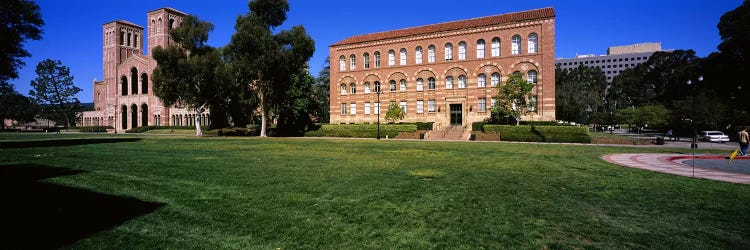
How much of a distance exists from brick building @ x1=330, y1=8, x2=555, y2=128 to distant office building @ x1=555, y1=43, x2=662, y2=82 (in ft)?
417

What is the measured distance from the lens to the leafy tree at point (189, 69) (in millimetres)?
34625

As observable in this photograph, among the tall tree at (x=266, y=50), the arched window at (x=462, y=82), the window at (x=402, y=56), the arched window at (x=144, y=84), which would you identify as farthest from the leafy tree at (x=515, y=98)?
the arched window at (x=144, y=84)

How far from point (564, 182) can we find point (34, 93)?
106192mm

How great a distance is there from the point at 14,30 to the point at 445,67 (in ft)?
120

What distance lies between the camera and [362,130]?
121 ft

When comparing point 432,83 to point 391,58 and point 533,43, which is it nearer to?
point 391,58

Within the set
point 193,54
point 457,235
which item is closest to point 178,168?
point 457,235

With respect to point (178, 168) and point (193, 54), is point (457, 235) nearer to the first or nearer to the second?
point (178, 168)

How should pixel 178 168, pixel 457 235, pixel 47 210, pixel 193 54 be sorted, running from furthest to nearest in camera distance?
pixel 193 54 < pixel 178 168 < pixel 47 210 < pixel 457 235

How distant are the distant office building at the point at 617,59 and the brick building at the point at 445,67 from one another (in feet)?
417

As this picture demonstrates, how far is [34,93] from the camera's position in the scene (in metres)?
75.4

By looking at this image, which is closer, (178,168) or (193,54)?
(178,168)

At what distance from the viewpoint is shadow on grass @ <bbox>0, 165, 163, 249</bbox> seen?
14.2ft

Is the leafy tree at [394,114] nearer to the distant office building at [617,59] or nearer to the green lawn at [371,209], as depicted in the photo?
the green lawn at [371,209]
